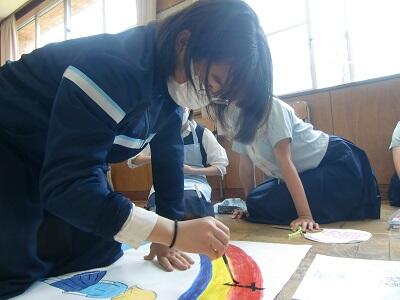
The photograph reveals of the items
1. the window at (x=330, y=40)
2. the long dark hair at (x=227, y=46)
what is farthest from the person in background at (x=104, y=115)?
the window at (x=330, y=40)

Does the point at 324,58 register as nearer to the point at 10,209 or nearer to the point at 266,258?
the point at 266,258

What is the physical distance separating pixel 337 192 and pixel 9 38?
17.7 feet

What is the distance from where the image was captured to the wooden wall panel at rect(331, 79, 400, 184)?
6.07ft

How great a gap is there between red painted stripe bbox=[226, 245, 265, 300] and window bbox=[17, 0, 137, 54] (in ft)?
10.9

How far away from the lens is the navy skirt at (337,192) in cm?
131

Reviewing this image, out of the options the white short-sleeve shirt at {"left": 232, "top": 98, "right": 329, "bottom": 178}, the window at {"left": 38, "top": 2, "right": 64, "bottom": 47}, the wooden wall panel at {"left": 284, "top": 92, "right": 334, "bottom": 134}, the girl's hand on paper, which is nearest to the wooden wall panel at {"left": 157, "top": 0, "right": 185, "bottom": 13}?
the wooden wall panel at {"left": 284, "top": 92, "right": 334, "bottom": 134}

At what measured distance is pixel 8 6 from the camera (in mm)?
4824

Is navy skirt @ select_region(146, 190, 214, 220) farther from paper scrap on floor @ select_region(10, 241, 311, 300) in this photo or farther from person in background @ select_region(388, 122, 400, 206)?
person in background @ select_region(388, 122, 400, 206)

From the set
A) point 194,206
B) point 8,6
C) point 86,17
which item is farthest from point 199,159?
point 8,6

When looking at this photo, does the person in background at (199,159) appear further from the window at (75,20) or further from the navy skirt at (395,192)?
the window at (75,20)

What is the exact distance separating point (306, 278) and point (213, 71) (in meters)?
0.44

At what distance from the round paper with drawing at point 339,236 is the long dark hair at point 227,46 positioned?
0.56 meters

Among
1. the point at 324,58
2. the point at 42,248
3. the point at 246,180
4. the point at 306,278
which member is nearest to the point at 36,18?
the point at 324,58

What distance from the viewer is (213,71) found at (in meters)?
0.56
